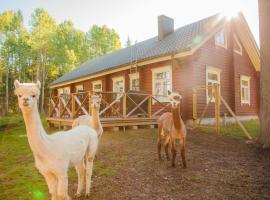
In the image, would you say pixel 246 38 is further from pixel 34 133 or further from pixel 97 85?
pixel 34 133

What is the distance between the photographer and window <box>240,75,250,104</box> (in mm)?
17487

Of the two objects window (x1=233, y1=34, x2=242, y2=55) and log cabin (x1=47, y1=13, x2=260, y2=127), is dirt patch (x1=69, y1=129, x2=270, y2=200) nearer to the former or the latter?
log cabin (x1=47, y1=13, x2=260, y2=127)

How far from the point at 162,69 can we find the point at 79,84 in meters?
11.4

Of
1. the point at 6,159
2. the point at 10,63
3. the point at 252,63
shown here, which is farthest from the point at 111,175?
the point at 10,63

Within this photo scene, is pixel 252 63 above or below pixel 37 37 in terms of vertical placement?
below

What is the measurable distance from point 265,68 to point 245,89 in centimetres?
1061

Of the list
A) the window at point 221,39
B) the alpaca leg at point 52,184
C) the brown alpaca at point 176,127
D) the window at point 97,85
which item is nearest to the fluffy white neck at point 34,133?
the alpaca leg at point 52,184

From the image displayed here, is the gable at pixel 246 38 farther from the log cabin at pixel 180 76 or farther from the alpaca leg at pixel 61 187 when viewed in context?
the alpaca leg at pixel 61 187

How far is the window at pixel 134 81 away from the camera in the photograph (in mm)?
15641

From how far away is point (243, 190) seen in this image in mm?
4078

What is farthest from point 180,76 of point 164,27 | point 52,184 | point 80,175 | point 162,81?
point 52,184

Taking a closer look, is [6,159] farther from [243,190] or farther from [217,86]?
[217,86]

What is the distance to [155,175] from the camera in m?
4.84

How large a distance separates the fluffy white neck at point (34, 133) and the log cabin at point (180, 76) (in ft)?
24.3
